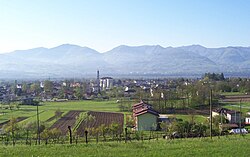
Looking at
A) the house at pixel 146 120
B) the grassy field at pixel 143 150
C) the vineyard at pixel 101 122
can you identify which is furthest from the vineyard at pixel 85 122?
the grassy field at pixel 143 150

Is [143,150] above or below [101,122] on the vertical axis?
above

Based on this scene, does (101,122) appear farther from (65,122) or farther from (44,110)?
(44,110)

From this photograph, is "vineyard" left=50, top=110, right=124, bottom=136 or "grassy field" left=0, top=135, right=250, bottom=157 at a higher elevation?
"grassy field" left=0, top=135, right=250, bottom=157

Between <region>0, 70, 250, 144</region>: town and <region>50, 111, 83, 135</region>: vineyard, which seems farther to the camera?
<region>50, 111, 83, 135</region>: vineyard

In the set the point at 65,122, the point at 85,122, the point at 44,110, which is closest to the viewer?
the point at 85,122

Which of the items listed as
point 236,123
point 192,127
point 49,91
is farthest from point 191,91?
point 49,91

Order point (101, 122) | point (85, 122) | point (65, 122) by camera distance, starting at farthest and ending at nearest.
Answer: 1. point (65, 122)
2. point (85, 122)
3. point (101, 122)

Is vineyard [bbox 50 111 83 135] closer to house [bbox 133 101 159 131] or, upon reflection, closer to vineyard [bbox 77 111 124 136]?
vineyard [bbox 77 111 124 136]

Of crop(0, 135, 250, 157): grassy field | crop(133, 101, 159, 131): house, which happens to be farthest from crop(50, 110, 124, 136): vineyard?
crop(0, 135, 250, 157): grassy field

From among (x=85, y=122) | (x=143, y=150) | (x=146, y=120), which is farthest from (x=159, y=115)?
(x=143, y=150)

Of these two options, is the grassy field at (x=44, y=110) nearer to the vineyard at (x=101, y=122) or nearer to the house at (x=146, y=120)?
the vineyard at (x=101, y=122)

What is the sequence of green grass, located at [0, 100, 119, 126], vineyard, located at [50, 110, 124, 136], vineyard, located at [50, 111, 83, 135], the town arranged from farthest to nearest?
green grass, located at [0, 100, 119, 126] < vineyard, located at [50, 111, 83, 135] < vineyard, located at [50, 110, 124, 136] < the town

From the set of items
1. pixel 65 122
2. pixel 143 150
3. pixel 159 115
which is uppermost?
pixel 143 150

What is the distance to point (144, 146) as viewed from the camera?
1298 cm
